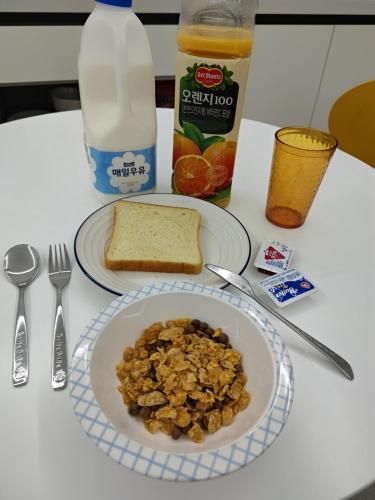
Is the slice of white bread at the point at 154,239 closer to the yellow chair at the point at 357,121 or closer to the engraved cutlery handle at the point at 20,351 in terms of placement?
the engraved cutlery handle at the point at 20,351

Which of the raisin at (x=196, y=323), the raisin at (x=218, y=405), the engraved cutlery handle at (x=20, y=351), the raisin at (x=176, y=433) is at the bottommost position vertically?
the engraved cutlery handle at (x=20, y=351)

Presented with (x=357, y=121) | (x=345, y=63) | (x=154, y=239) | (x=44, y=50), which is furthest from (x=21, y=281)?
(x=345, y=63)

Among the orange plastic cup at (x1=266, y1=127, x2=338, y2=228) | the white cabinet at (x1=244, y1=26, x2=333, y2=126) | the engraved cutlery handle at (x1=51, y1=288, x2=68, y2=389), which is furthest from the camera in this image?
the white cabinet at (x1=244, y1=26, x2=333, y2=126)

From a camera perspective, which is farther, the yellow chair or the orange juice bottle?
the yellow chair

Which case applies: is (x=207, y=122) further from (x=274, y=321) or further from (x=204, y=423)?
(x=204, y=423)

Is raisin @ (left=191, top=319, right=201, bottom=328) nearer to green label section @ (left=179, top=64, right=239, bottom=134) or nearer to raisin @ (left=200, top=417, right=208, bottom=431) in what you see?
raisin @ (left=200, top=417, right=208, bottom=431)

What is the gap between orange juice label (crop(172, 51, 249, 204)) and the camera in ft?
2.00

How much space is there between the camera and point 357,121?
3.86 ft

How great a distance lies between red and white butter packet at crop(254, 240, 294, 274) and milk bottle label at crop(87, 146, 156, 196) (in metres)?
0.25

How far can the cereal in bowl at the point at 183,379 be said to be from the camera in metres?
0.38

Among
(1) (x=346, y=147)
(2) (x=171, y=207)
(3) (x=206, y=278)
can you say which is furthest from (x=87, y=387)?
(1) (x=346, y=147)

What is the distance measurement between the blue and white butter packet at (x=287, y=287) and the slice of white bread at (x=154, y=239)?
0.36 feet

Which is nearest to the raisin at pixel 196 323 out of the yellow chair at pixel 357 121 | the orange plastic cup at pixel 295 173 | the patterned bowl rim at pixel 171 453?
the patterned bowl rim at pixel 171 453

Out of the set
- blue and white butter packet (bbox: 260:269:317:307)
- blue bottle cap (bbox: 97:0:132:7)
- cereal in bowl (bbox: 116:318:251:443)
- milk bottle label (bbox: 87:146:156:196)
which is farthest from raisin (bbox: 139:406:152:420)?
blue bottle cap (bbox: 97:0:132:7)
